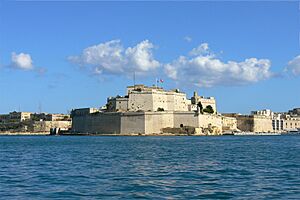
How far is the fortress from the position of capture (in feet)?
164

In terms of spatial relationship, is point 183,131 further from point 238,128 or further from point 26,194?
point 26,194

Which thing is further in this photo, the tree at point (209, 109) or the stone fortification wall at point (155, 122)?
the tree at point (209, 109)

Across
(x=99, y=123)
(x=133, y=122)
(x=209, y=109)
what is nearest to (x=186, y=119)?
(x=133, y=122)

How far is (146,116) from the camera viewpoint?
163ft

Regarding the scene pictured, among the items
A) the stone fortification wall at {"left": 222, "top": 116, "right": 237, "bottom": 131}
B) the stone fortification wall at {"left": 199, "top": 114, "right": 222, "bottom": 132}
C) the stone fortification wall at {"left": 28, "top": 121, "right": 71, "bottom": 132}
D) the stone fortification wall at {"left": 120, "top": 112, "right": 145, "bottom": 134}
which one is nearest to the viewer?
the stone fortification wall at {"left": 120, "top": 112, "right": 145, "bottom": 134}

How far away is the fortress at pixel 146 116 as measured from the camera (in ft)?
164

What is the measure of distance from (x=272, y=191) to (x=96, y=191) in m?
3.11

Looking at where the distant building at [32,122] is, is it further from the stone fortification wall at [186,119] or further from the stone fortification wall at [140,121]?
the stone fortification wall at [186,119]

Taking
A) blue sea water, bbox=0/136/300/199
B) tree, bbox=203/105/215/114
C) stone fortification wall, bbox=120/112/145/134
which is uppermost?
tree, bbox=203/105/215/114

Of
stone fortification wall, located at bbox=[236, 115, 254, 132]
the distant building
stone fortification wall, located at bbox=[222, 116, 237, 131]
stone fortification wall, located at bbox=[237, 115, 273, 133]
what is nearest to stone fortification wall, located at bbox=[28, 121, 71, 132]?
the distant building

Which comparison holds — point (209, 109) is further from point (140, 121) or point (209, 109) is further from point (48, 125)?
point (48, 125)

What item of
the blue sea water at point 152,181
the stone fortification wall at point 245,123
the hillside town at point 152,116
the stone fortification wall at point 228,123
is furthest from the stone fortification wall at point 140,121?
the blue sea water at point 152,181

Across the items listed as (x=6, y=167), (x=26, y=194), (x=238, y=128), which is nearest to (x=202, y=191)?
(x=26, y=194)

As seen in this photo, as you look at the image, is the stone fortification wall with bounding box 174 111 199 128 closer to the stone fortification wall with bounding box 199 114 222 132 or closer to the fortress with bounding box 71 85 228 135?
the fortress with bounding box 71 85 228 135
